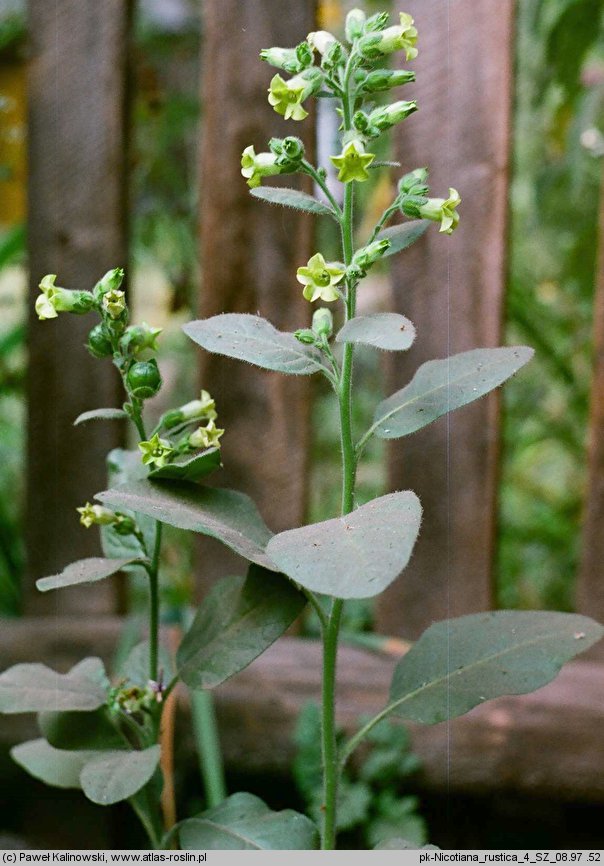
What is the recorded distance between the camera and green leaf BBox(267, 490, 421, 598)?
0.40 metres

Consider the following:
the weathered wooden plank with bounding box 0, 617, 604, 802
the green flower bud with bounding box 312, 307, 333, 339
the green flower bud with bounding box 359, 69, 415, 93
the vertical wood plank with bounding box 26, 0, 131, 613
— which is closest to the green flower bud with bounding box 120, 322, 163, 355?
the green flower bud with bounding box 312, 307, 333, 339

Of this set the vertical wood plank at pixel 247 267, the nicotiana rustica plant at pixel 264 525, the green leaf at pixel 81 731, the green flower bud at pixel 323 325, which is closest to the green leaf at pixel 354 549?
the nicotiana rustica plant at pixel 264 525

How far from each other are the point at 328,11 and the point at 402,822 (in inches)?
37.0

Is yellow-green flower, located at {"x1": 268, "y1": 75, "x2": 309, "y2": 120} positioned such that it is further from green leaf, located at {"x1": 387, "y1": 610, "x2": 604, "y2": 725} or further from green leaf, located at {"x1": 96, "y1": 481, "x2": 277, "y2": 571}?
green leaf, located at {"x1": 387, "y1": 610, "x2": 604, "y2": 725}

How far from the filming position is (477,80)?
95 centimetres

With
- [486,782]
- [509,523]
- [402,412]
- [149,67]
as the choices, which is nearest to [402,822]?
[486,782]

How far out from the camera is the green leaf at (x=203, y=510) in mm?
479

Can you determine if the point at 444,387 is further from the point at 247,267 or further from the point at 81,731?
the point at 247,267

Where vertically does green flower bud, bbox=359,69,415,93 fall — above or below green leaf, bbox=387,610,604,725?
above

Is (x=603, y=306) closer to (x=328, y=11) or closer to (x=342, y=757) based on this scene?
(x=328, y=11)

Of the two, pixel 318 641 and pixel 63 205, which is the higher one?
pixel 63 205

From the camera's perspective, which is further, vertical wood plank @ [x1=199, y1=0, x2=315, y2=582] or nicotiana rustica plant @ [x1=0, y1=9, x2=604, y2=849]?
vertical wood plank @ [x1=199, y1=0, x2=315, y2=582]

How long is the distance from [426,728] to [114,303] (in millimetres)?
656

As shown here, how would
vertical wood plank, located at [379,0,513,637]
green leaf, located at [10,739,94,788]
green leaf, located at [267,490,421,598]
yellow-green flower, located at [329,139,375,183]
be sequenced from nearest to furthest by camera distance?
green leaf, located at [267,490,421,598], yellow-green flower, located at [329,139,375,183], green leaf, located at [10,739,94,788], vertical wood plank, located at [379,0,513,637]
